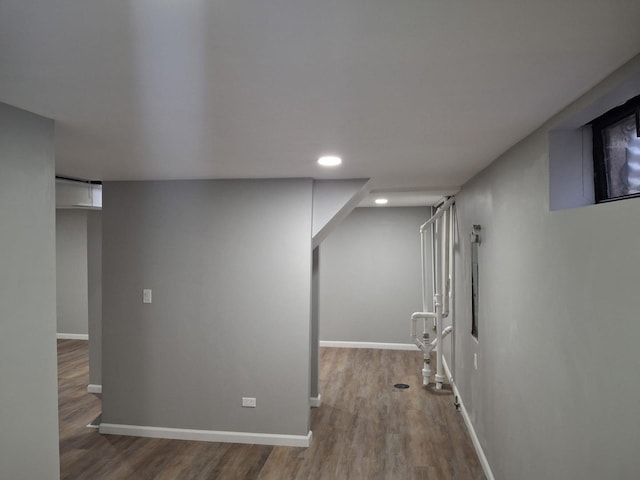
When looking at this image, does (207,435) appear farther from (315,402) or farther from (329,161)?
(329,161)

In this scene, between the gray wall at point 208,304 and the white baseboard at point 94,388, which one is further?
the white baseboard at point 94,388

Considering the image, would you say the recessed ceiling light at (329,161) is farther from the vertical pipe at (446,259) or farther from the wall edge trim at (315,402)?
the vertical pipe at (446,259)

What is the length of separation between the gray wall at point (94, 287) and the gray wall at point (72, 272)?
2900mm

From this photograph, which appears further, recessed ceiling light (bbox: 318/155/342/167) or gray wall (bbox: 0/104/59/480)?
recessed ceiling light (bbox: 318/155/342/167)

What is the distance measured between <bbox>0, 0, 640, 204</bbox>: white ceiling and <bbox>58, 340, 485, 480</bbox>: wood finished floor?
238 centimetres

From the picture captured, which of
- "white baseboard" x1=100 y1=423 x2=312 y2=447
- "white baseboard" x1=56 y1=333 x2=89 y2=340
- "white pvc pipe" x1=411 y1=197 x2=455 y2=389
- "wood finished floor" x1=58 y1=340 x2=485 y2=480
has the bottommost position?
"wood finished floor" x1=58 y1=340 x2=485 y2=480

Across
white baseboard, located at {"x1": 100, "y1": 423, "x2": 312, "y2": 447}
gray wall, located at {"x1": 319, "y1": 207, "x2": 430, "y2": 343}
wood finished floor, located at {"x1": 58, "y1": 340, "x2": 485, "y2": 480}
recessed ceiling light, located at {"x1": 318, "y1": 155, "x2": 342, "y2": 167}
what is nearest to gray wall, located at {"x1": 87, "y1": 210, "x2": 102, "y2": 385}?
wood finished floor, located at {"x1": 58, "y1": 340, "x2": 485, "y2": 480}

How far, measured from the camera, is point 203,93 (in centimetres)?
161

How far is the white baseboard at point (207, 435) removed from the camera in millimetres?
3730

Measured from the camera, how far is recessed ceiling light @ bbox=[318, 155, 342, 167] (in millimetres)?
2809

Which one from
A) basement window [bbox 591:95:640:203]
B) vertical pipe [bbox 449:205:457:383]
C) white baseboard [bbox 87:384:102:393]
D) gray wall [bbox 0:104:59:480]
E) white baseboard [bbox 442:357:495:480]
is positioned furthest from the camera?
white baseboard [bbox 87:384:102:393]

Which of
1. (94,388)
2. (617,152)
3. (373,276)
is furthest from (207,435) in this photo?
(373,276)

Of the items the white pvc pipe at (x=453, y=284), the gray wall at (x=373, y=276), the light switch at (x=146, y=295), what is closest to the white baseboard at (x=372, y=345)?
the gray wall at (x=373, y=276)

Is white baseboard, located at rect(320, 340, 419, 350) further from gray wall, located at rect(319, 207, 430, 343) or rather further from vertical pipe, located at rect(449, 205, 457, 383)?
vertical pipe, located at rect(449, 205, 457, 383)
